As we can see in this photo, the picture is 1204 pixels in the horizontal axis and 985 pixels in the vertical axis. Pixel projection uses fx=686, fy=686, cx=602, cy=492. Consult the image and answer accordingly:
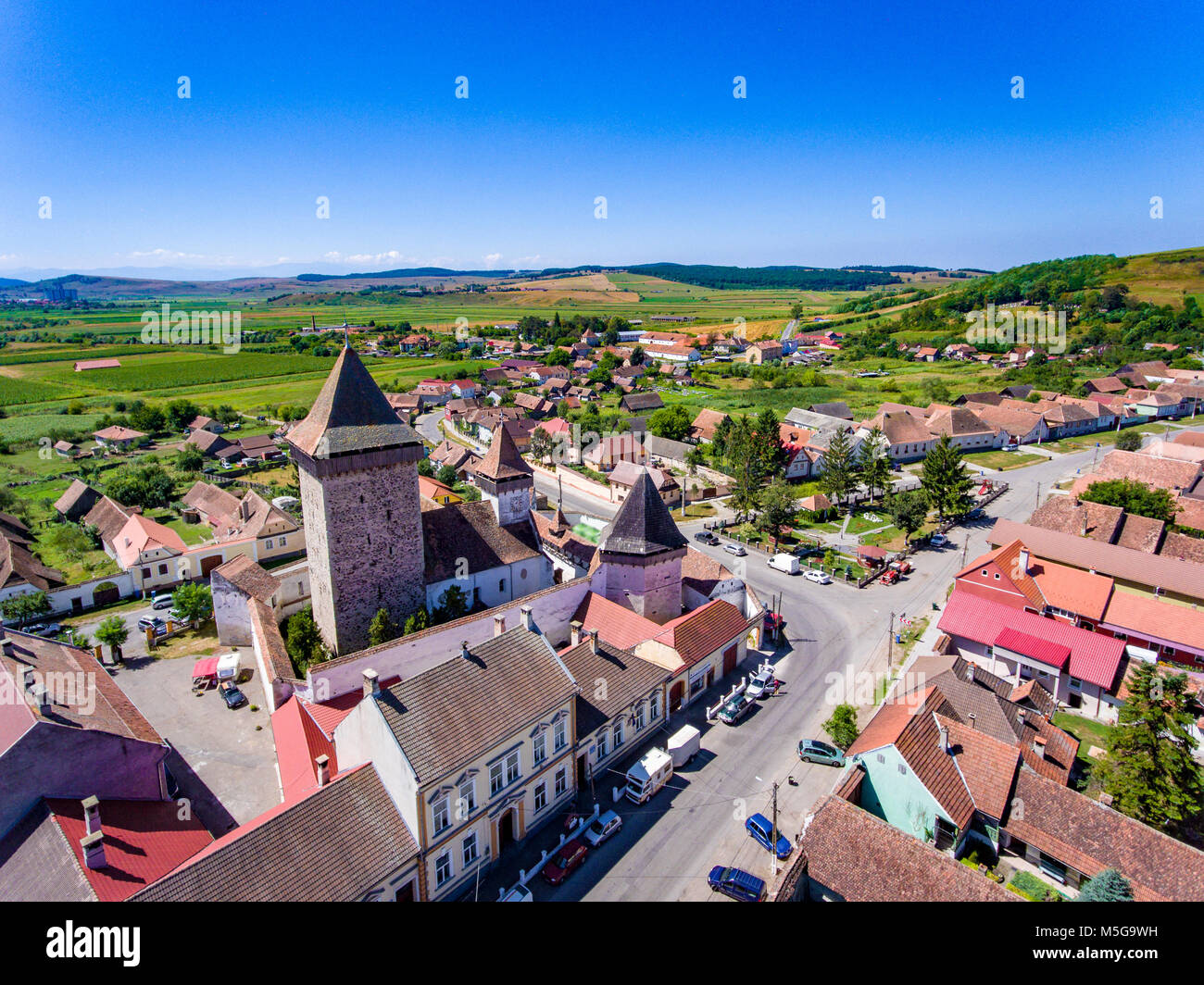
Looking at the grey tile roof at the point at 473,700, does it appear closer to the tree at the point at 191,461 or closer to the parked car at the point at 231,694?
the parked car at the point at 231,694

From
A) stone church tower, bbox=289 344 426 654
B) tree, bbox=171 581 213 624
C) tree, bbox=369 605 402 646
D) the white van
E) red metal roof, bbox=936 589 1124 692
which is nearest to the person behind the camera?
stone church tower, bbox=289 344 426 654

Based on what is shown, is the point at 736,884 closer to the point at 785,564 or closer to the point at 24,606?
the point at 785,564

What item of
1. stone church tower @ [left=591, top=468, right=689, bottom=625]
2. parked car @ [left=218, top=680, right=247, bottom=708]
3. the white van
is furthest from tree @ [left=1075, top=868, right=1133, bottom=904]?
parked car @ [left=218, top=680, right=247, bottom=708]

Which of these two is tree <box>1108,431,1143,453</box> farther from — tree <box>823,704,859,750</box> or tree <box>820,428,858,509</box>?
tree <box>823,704,859,750</box>

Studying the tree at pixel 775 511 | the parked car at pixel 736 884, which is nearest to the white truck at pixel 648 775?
the parked car at pixel 736 884

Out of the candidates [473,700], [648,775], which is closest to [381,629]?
[473,700]
